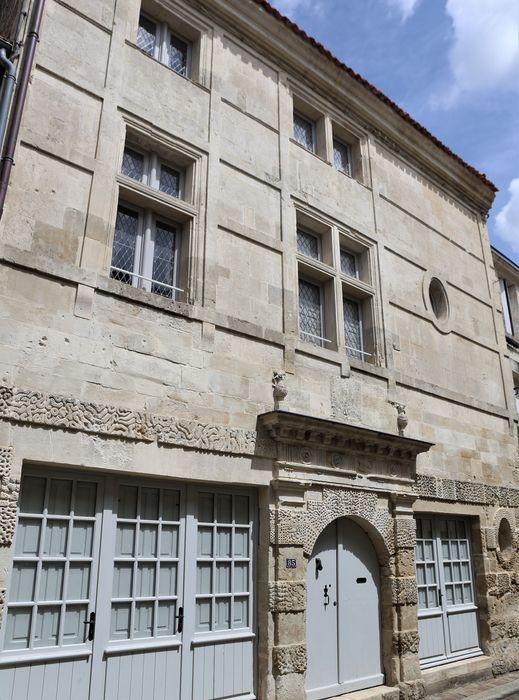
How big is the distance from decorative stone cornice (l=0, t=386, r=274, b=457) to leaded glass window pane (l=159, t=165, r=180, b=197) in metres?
2.83

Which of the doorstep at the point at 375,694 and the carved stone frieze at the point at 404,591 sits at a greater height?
the carved stone frieze at the point at 404,591

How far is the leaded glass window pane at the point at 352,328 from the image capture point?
7945 mm

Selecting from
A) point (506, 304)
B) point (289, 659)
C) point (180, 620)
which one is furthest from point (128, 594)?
point (506, 304)

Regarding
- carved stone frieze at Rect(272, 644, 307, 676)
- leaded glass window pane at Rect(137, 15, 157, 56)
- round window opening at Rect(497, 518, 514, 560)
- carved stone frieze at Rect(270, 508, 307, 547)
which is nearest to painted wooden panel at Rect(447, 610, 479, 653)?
round window opening at Rect(497, 518, 514, 560)

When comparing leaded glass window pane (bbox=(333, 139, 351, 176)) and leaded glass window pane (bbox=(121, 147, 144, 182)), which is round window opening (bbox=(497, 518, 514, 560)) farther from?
leaded glass window pane (bbox=(121, 147, 144, 182))

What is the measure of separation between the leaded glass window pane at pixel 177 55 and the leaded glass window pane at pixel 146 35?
9.6 inches

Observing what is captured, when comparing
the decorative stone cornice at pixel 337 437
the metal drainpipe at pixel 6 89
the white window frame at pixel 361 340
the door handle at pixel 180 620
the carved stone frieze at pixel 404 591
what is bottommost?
the door handle at pixel 180 620

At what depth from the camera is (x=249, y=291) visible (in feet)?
21.6

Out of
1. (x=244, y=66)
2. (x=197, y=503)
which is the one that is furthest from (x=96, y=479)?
(x=244, y=66)

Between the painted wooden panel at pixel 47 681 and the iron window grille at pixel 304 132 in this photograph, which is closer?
the painted wooden panel at pixel 47 681

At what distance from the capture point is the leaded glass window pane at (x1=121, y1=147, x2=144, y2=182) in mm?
6289

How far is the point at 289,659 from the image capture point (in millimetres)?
5578

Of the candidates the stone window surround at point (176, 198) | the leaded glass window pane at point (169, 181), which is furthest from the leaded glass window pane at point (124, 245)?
the leaded glass window pane at point (169, 181)

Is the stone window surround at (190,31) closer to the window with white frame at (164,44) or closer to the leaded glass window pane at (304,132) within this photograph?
the window with white frame at (164,44)
